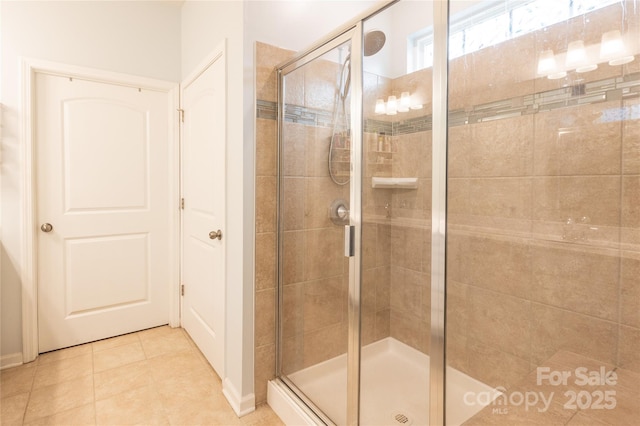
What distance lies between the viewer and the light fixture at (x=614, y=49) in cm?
133

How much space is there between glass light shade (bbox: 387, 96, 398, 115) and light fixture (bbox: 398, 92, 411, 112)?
0.02 m

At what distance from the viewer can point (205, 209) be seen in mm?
2350

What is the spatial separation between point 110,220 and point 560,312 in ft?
9.62

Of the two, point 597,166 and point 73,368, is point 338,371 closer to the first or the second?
point 597,166

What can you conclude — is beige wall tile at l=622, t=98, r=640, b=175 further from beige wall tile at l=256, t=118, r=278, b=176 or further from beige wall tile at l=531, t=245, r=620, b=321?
beige wall tile at l=256, t=118, r=278, b=176

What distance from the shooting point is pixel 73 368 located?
2240 millimetres

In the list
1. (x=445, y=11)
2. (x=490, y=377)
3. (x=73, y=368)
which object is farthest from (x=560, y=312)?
(x=73, y=368)

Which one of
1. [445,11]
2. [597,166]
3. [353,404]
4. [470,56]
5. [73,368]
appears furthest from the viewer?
[73,368]

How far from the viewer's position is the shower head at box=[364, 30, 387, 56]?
1.46 m

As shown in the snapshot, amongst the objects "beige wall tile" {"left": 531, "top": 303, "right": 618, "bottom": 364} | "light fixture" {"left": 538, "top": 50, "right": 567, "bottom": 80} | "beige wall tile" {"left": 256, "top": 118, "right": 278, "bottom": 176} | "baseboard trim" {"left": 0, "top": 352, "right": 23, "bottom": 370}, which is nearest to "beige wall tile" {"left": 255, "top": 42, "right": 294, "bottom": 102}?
"beige wall tile" {"left": 256, "top": 118, "right": 278, "bottom": 176}

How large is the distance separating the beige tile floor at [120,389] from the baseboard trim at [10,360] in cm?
4

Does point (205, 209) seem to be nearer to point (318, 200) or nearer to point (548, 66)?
point (318, 200)

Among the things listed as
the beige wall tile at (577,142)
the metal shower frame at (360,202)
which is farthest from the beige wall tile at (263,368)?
the beige wall tile at (577,142)

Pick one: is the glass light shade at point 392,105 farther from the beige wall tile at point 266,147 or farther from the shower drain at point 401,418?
the shower drain at point 401,418
